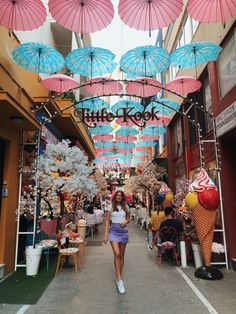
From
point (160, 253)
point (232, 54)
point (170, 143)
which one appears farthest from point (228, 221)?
point (170, 143)

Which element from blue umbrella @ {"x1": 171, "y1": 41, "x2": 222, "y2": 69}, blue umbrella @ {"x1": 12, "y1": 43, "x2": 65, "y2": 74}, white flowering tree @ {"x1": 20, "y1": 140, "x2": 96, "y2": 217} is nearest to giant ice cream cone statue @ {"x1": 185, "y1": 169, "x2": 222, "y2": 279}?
white flowering tree @ {"x1": 20, "y1": 140, "x2": 96, "y2": 217}

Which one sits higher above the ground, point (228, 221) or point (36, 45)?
point (36, 45)

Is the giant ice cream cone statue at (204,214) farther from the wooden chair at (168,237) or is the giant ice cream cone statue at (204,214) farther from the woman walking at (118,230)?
the woman walking at (118,230)

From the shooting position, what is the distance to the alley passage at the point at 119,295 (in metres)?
4.71

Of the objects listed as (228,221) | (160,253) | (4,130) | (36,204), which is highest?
(4,130)

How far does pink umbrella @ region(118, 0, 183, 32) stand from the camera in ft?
19.5

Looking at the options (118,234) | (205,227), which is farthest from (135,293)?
(205,227)

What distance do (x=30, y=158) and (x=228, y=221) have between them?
6.45m

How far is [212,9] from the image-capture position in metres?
5.92

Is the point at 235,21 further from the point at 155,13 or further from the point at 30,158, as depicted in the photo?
the point at 30,158

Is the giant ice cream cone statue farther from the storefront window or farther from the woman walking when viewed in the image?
the storefront window

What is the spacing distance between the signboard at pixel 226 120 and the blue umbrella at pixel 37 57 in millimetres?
4919

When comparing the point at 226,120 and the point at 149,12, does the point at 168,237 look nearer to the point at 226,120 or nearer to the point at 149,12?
the point at 226,120

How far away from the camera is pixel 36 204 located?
750 centimetres
